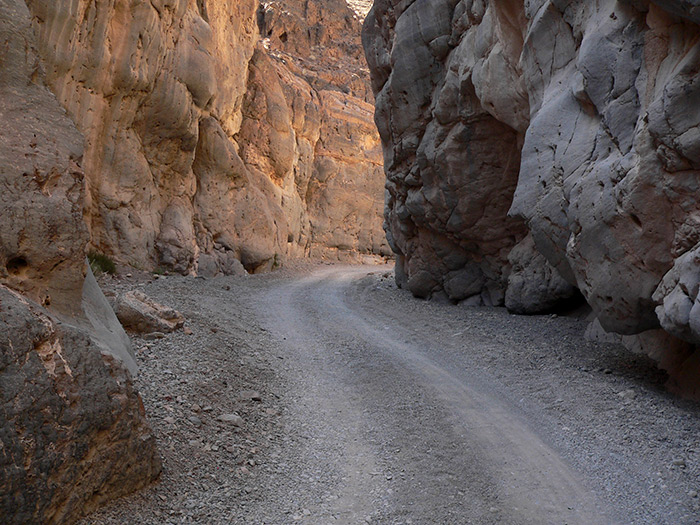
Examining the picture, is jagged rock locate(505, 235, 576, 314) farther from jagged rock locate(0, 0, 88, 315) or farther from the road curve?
jagged rock locate(0, 0, 88, 315)

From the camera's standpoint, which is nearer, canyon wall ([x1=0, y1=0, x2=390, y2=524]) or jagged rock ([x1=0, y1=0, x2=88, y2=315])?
canyon wall ([x1=0, y1=0, x2=390, y2=524])

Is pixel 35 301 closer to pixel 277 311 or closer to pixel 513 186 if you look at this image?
pixel 277 311

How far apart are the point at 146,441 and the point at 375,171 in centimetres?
4264

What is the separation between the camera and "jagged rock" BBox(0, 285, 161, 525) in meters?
4.02

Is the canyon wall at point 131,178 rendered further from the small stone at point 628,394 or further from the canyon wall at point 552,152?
the canyon wall at point 552,152

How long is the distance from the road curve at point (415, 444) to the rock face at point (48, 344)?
219 centimetres

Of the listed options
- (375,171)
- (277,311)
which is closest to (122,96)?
(277,311)

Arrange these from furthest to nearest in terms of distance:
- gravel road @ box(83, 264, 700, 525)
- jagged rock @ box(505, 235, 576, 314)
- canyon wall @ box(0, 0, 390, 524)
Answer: jagged rock @ box(505, 235, 576, 314) < gravel road @ box(83, 264, 700, 525) < canyon wall @ box(0, 0, 390, 524)

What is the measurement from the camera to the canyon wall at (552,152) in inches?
283

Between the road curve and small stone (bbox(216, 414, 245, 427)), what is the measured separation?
91 cm

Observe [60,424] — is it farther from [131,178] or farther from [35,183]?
[131,178]

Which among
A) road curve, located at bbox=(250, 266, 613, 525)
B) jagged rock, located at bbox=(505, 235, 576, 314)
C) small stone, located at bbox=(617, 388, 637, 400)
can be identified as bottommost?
road curve, located at bbox=(250, 266, 613, 525)

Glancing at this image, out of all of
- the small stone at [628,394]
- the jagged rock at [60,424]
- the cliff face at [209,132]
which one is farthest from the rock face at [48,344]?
the cliff face at [209,132]

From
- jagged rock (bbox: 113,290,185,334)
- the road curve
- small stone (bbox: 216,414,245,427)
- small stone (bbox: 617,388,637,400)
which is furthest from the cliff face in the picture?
small stone (bbox: 617,388,637,400)
